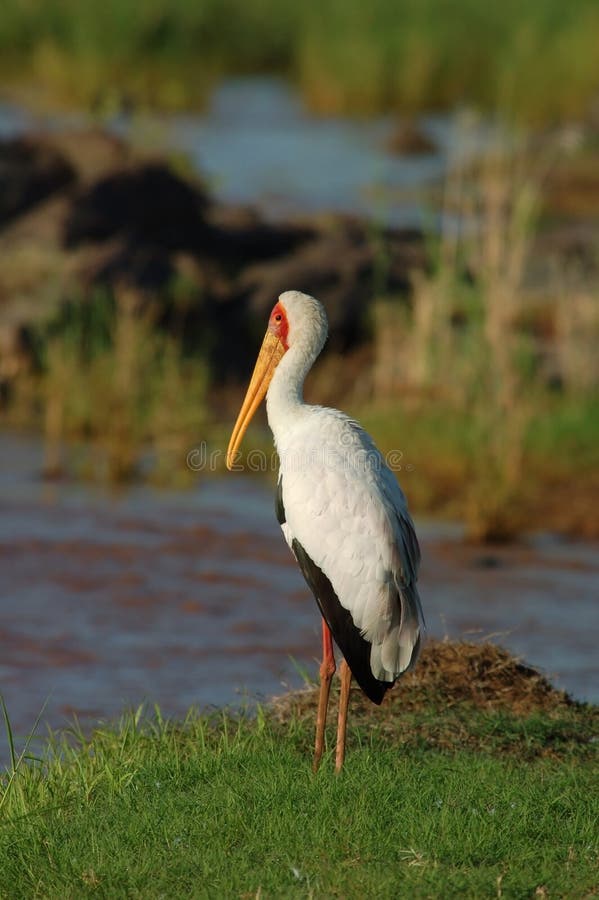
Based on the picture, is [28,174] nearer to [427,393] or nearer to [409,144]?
[427,393]

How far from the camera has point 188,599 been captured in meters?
8.23

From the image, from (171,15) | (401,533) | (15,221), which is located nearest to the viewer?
(401,533)

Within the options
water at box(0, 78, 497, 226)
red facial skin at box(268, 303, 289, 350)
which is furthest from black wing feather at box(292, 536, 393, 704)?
water at box(0, 78, 497, 226)

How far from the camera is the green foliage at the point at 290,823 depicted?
415 cm

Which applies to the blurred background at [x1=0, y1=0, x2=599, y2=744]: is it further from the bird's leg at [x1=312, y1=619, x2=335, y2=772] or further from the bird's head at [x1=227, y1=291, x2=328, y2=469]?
the bird's head at [x1=227, y1=291, x2=328, y2=469]

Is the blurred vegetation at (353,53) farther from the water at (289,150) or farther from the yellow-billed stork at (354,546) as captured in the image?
the yellow-billed stork at (354,546)

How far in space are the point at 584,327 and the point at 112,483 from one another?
10.6 ft

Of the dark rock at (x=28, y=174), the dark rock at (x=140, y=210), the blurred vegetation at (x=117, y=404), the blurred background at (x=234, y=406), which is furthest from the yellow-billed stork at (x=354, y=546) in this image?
the dark rock at (x=28, y=174)

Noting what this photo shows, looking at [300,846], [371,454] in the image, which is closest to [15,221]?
[371,454]

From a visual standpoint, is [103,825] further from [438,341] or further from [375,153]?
[375,153]

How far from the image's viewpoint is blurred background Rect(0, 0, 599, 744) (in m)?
7.68

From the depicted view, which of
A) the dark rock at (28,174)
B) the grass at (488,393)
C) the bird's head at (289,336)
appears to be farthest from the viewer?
the dark rock at (28,174)

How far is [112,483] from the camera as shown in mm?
9922

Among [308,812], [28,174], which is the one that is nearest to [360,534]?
[308,812]
